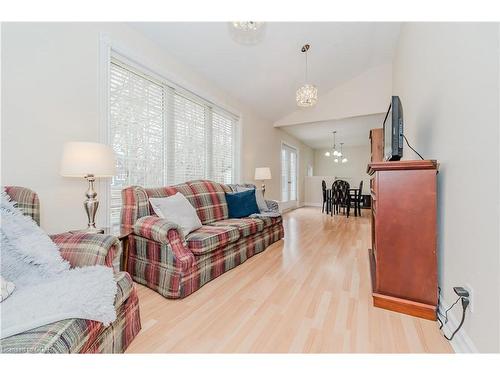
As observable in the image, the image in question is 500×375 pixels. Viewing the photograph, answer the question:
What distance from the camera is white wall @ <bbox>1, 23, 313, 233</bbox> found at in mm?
1610

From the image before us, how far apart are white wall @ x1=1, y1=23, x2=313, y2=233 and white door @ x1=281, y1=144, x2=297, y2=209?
518cm

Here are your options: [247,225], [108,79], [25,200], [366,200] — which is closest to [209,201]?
[247,225]

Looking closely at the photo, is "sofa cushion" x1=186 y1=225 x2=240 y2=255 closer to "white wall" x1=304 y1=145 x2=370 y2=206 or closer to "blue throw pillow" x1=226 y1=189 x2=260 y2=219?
"blue throw pillow" x1=226 y1=189 x2=260 y2=219

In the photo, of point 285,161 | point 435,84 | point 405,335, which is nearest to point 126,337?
point 405,335

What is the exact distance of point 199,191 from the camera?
2.79 meters

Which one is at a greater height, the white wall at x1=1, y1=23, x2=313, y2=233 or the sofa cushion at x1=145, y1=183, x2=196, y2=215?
the white wall at x1=1, y1=23, x2=313, y2=233

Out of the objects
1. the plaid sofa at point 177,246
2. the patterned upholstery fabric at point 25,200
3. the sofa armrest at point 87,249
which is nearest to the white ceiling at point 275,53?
the plaid sofa at point 177,246

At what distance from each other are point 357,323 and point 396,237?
0.62 meters

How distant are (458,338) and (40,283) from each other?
6.75ft

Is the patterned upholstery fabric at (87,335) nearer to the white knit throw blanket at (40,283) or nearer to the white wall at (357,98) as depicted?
the white knit throw blanket at (40,283)

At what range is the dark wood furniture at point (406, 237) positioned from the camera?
1.48m

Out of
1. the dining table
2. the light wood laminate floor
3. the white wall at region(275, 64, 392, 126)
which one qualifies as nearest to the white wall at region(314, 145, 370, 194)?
the dining table

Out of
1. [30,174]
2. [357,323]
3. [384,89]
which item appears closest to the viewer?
[357,323]
